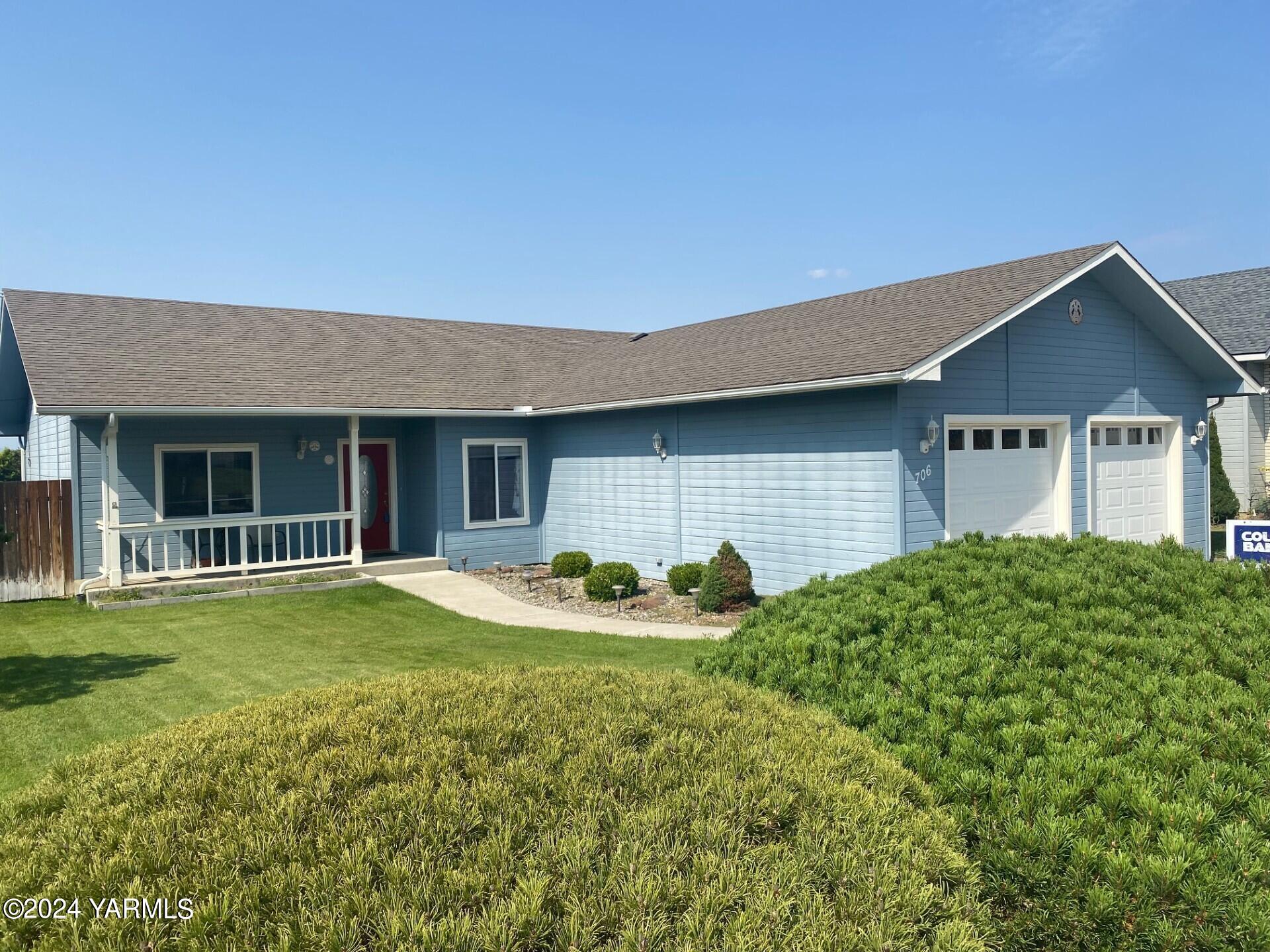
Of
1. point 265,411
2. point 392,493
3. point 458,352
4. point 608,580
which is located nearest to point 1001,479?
point 608,580

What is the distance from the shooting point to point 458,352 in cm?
1845

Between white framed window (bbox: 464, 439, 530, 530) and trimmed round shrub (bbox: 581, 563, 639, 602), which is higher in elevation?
white framed window (bbox: 464, 439, 530, 530)

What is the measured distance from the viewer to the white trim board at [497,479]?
15844 millimetres

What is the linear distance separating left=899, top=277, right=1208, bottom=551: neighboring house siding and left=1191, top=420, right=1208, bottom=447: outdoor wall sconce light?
0.10 metres

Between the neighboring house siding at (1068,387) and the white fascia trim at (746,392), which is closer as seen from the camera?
the white fascia trim at (746,392)

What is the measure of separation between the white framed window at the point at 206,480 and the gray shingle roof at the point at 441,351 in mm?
1461

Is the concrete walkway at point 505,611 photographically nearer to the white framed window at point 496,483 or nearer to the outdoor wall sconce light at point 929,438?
the white framed window at point 496,483

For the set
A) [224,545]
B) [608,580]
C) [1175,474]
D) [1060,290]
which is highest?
[1060,290]

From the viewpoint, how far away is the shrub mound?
2.20m

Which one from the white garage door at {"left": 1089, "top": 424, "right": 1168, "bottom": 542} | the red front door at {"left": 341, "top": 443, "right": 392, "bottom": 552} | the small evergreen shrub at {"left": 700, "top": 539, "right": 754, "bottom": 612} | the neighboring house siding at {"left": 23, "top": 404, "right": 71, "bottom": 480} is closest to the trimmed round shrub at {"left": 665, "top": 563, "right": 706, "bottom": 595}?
Answer: the small evergreen shrub at {"left": 700, "top": 539, "right": 754, "bottom": 612}

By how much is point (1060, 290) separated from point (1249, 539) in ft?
14.2

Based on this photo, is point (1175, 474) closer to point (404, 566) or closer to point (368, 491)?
point (404, 566)

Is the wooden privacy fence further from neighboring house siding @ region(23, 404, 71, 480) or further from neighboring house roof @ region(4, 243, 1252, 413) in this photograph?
neighboring house roof @ region(4, 243, 1252, 413)

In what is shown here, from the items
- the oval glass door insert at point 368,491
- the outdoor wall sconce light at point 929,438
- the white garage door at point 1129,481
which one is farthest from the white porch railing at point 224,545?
the white garage door at point 1129,481
